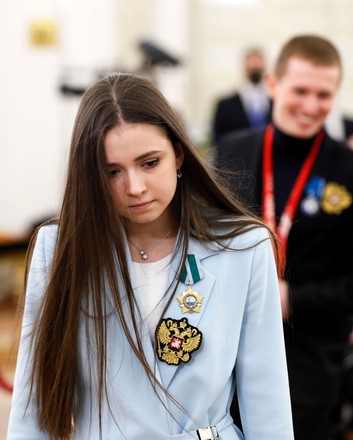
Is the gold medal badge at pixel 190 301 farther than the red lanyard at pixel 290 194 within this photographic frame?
No

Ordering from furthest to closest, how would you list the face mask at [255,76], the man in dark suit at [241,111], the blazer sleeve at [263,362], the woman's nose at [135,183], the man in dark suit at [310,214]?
the face mask at [255,76], the man in dark suit at [241,111], the man in dark suit at [310,214], the blazer sleeve at [263,362], the woman's nose at [135,183]

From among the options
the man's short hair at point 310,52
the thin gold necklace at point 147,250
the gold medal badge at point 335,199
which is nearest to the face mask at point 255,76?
the man's short hair at point 310,52

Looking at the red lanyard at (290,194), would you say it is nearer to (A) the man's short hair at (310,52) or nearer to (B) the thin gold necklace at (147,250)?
(A) the man's short hair at (310,52)

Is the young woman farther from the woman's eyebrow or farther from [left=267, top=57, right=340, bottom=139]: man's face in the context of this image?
[left=267, top=57, right=340, bottom=139]: man's face

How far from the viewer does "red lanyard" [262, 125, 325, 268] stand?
101 inches

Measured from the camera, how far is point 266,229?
1844mm

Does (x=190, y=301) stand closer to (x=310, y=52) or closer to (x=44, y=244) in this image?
(x=44, y=244)

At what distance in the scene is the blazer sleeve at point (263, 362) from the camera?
178 cm

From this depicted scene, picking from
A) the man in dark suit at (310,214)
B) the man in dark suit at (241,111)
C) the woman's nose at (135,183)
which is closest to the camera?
the woman's nose at (135,183)

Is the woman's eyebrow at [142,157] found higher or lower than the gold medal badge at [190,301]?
higher

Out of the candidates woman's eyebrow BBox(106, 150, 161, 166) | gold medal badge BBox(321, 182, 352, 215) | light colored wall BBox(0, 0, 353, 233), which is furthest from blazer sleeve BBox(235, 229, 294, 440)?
light colored wall BBox(0, 0, 353, 233)

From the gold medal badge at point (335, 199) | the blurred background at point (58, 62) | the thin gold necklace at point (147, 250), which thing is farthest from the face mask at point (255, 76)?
the thin gold necklace at point (147, 250)

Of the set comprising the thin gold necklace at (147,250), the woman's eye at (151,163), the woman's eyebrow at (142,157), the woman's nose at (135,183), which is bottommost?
the thin gold necklace at (147,250)

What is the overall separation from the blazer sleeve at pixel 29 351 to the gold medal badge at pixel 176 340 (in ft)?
0.91
